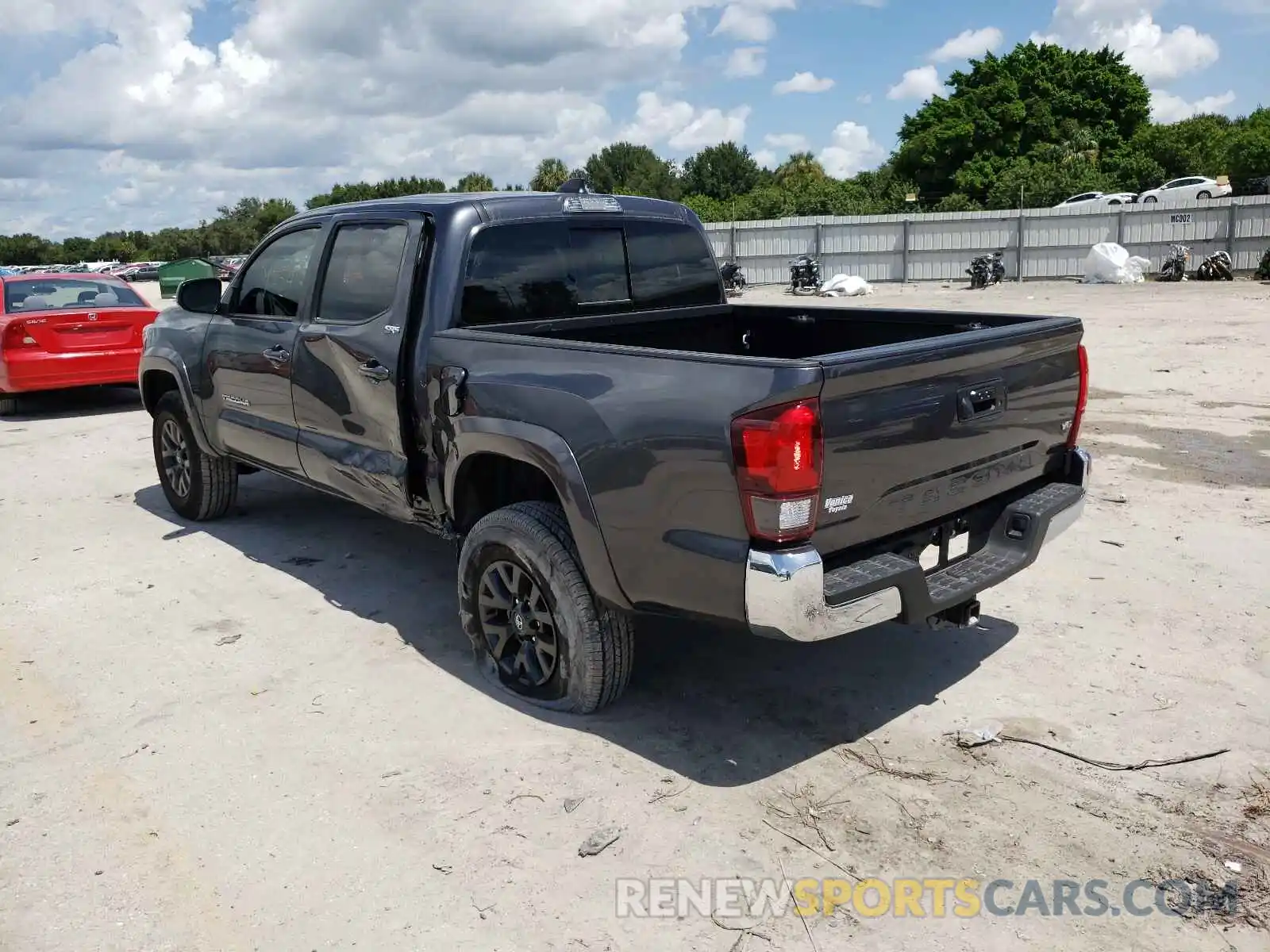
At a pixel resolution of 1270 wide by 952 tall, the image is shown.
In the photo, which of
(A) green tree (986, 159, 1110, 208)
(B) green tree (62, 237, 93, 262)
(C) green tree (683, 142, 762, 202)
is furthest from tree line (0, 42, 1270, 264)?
(B) green tree (62, 237, 93, 262)

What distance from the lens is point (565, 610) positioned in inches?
153

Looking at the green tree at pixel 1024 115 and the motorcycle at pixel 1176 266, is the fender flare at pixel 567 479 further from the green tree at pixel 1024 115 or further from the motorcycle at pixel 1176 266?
the green tree at pixel 1024 115

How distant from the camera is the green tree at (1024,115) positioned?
49.8 m

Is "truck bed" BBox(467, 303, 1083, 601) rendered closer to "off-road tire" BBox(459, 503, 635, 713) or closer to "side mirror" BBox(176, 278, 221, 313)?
"off-road tire" BBox(459, 503, 635, 713)

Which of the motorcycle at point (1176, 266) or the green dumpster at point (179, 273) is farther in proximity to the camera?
the green dumpster at point (179, 273)

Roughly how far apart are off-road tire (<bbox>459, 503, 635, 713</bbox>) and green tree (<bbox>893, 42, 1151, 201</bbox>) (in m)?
48.8

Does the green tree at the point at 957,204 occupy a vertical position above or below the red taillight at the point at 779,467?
above

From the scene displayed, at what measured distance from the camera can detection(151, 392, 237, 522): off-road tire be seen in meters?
6.73

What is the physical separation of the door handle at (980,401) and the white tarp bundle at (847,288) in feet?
76.5

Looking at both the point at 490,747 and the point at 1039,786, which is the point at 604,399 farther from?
the point at 1039,786

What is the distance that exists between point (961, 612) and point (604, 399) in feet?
5.13

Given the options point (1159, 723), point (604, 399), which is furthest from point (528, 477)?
point (1159, 723)

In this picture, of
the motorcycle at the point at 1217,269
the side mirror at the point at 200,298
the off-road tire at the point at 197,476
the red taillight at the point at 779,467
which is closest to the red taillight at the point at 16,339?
the off-road tire at the point at 197,476

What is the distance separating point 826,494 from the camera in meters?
3.21
